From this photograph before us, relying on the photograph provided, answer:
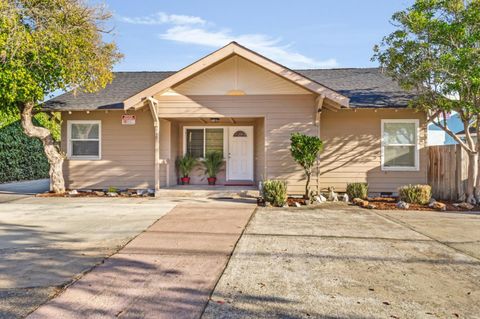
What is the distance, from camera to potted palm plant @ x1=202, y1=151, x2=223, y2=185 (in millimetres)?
12625

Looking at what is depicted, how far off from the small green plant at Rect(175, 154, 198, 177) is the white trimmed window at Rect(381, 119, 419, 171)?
644 cm

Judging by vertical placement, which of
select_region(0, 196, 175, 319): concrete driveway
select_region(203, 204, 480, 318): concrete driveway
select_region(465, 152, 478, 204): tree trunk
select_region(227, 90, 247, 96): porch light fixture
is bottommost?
select_region(203, 204, 480, 318): concrete driveway

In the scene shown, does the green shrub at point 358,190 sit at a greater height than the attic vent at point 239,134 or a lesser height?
lesser

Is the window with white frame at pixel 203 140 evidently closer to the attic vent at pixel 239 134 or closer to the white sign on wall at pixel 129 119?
the attic vent at pixel 239 134

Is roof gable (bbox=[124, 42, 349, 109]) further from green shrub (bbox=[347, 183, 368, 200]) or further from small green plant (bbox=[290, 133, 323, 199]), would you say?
green shrub (bbox=[347, 183, 368, 200])

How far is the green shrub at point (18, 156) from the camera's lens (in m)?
14.9

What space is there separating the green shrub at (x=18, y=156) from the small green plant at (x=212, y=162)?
8.85 m

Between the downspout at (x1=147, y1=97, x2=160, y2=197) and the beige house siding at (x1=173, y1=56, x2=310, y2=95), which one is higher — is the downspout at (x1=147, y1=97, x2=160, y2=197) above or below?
below

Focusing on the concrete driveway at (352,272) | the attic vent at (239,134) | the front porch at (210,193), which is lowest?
the concrete driveway at (352,272)

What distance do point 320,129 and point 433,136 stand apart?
14.2 metres

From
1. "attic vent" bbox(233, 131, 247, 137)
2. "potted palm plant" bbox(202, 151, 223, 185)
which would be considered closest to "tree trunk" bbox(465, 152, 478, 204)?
"attic vent" bbox(233, 131, 247, 137)

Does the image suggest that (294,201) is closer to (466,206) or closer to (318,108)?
(318,108)

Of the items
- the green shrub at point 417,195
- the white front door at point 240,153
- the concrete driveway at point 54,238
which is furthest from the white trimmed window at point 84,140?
the green shrub at point 417,195

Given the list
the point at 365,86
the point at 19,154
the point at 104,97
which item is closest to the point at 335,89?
the point at 365,86
